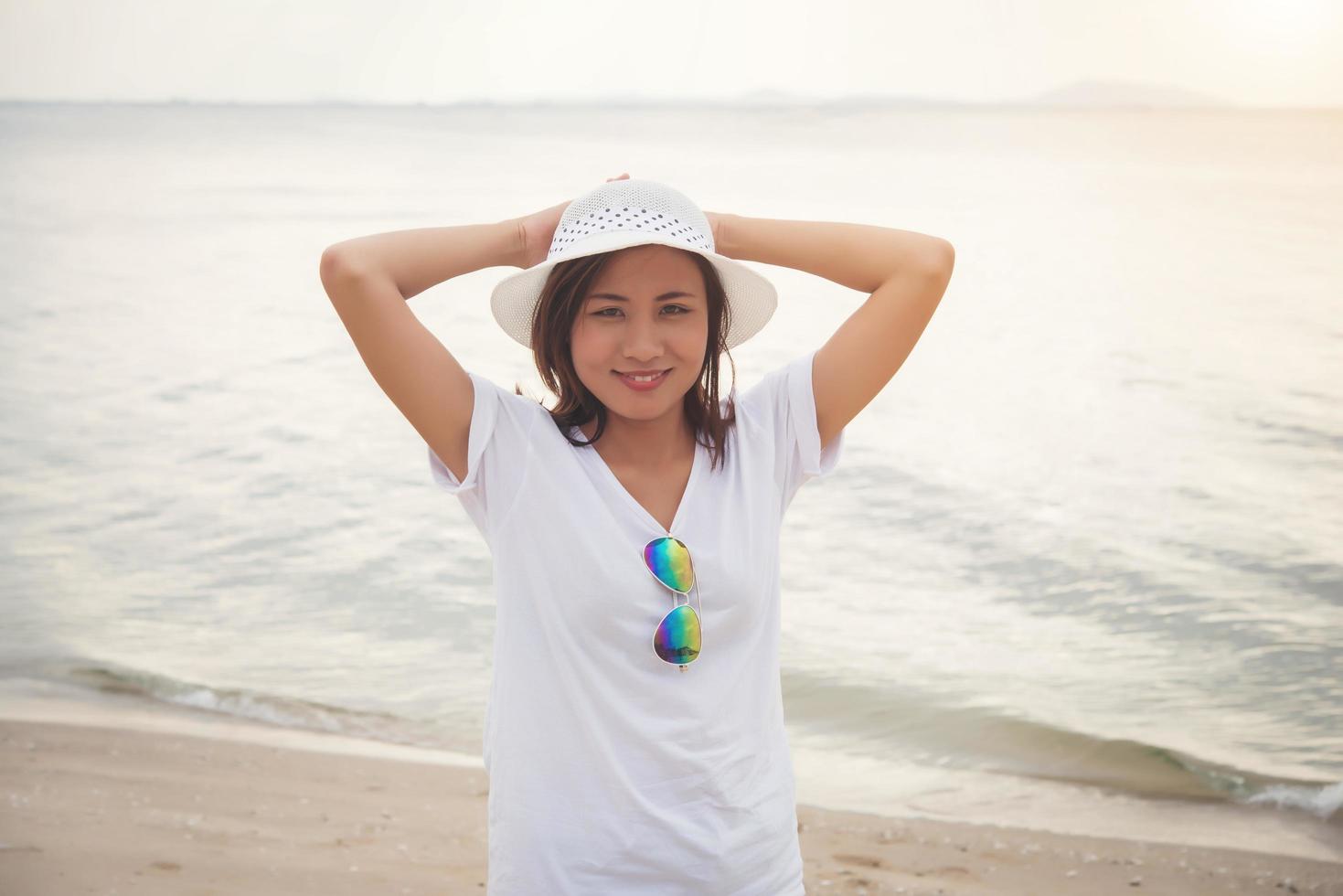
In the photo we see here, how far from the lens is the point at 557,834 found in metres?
1.55

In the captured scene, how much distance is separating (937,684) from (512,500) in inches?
188

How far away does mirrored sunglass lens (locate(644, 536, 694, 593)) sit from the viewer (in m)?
1.55

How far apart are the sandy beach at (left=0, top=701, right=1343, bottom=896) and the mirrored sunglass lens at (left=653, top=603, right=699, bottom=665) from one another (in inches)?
90.6

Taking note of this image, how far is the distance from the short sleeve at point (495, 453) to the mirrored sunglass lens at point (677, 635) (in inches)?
9.3

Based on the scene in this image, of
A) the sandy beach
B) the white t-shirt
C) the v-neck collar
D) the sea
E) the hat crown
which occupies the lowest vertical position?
the sea

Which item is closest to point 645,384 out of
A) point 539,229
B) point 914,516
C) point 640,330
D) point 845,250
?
point 640,330

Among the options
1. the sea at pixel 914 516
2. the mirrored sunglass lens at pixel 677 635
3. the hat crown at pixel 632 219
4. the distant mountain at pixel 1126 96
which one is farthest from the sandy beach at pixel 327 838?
the distant mountain at pixel 1126 96

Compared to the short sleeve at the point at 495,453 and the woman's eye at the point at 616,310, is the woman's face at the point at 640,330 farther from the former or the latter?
the short sleeve at the point at 495,453

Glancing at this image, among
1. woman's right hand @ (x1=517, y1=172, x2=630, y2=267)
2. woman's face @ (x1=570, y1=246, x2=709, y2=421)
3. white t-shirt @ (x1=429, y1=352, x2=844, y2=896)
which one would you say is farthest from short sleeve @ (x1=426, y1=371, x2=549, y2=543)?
woman's right hand @ (x1=517, y1=172, x2=630, y2=267)

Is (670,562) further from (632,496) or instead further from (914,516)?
(914,516)

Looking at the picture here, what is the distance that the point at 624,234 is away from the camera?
1.57m

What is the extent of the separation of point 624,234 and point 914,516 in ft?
23.8

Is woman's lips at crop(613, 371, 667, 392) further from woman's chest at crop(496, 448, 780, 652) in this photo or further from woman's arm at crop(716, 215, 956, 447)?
woman's arm at crop(716, 215, 956, 447)

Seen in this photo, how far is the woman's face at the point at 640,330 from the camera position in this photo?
1612 millimetres
